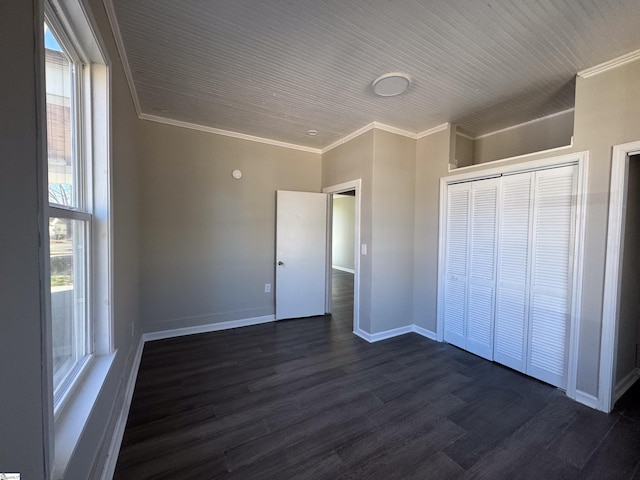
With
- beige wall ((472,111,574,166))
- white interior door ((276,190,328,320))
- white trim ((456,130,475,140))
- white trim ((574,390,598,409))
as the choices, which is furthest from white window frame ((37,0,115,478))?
beige wall ((472,111,574,166))

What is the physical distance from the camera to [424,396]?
217 cm

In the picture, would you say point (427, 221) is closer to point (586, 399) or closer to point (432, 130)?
point (432, 130)

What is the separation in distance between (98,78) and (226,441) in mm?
2300

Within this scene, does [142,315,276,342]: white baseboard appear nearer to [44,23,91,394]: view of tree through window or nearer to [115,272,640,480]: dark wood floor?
[115,272,640,480]: dark wood floor

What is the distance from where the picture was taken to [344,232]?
339 inches

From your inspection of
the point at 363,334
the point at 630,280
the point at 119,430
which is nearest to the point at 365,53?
the point at 630,280

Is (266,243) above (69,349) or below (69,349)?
above

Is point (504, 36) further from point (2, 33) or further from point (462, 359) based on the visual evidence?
point (462, 359)

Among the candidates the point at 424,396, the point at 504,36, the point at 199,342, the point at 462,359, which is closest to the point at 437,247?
the point at 462,359

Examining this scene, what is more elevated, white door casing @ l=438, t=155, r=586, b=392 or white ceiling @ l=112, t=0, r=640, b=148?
white ceiling @ l=112, t=0, r=640, b=148

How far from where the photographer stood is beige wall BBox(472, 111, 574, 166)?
2689 mm

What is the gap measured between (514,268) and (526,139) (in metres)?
1.55

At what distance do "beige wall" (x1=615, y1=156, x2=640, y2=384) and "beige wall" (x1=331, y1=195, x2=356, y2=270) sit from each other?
6.12 metres

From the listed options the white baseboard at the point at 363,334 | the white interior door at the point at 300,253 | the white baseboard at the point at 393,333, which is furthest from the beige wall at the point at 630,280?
the white interior door at the point at 300,253
